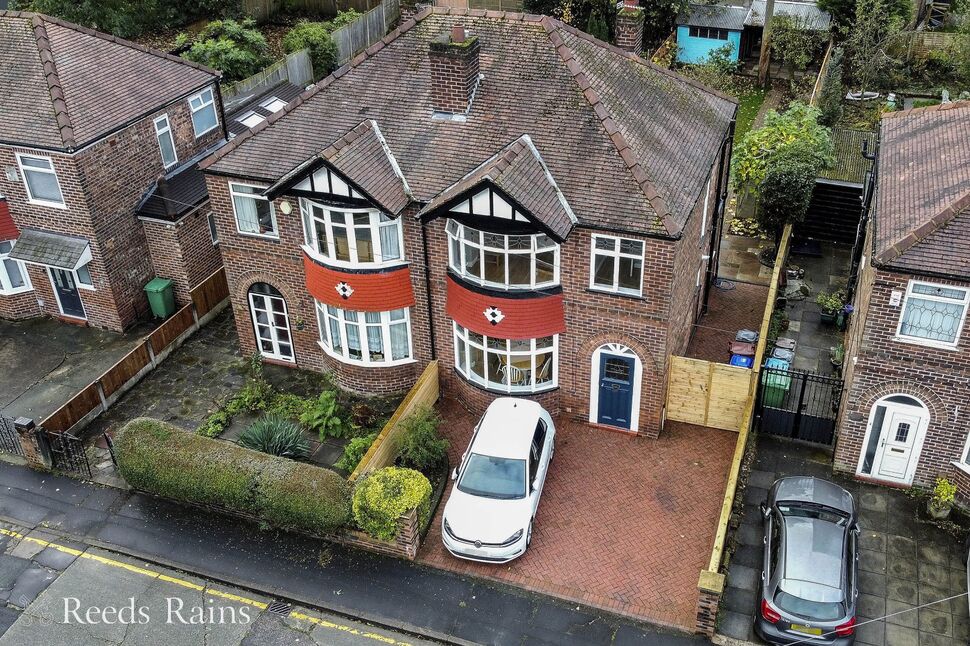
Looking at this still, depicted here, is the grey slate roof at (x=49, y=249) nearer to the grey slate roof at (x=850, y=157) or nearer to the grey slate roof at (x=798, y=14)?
the grey slate roof at (x=850, y=157)

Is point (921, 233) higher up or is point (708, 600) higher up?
point (921, 233)

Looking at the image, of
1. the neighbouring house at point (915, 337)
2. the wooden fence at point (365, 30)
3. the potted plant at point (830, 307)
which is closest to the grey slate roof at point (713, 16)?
the wooden fence at point (365, 30)

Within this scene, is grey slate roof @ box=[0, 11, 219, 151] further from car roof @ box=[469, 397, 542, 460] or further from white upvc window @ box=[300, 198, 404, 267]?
car roof @ box=[469, 397, 542, 460]

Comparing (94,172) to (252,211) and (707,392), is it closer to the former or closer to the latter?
(252,211)

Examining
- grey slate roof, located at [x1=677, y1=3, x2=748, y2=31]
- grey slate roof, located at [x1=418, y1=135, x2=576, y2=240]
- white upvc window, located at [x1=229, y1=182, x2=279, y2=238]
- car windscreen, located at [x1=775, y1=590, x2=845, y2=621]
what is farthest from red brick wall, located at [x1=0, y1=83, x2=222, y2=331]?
grey slate roof, located at [x1=677, y1=3, x2=748, y2=31]

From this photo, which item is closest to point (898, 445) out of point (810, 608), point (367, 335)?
point (810, 608)

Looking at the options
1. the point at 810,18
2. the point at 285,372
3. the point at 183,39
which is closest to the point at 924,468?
the point at 285,372

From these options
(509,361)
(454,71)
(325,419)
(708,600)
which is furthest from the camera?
(325,419)

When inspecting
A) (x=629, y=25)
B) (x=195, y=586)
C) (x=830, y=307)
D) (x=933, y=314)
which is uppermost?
(x=629, y=25)
